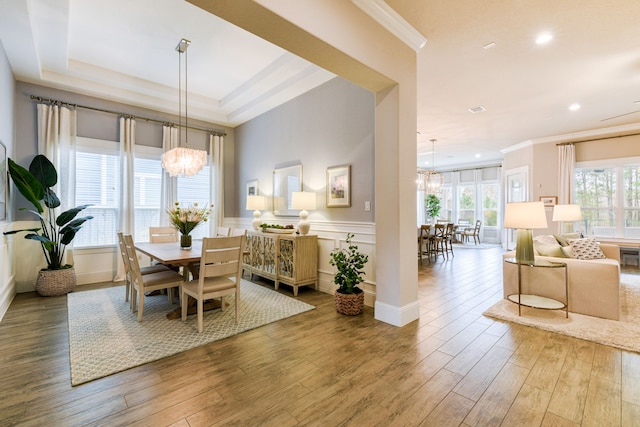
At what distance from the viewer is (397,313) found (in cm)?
294

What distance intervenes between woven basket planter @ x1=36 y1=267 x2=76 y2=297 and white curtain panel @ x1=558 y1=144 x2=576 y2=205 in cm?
1003

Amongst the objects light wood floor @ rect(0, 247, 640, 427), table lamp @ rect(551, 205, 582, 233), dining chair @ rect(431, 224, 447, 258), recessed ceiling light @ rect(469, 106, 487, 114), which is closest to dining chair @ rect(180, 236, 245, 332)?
light wood floor @ rect(0, 247, 640, 427)

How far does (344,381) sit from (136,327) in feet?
7.36

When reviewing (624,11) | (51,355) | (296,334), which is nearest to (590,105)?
(624,11)

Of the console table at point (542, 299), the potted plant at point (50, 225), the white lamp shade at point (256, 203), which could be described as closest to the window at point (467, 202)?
the console table at point (542, 299)

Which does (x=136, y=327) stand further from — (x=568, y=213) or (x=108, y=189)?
(x=568, y=213)

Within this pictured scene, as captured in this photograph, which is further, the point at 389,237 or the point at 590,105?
the point at 590,105

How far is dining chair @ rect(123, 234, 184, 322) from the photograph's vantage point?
9.75ft

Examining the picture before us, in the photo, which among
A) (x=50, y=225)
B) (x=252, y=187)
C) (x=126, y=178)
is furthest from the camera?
(x=252, y=187)

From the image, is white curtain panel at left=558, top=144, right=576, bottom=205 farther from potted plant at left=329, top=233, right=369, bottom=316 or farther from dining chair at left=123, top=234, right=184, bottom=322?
dining chair at left=123, top=234, right=184, bottom=322

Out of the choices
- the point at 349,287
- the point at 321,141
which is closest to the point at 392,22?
the point at 321,141

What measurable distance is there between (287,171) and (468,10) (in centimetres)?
326

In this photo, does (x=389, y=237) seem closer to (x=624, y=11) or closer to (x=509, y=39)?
(x=509, y=39)

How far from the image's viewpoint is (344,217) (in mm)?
3979
